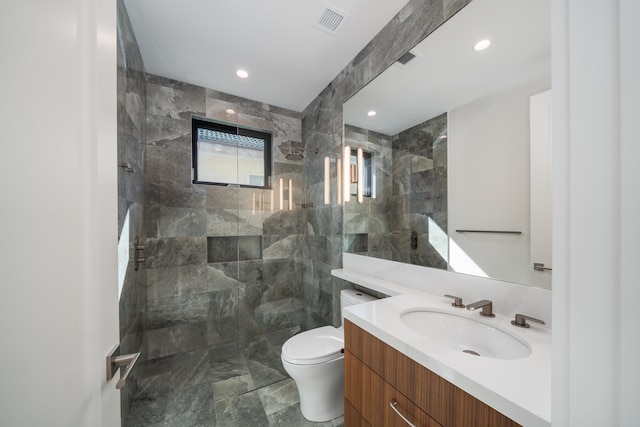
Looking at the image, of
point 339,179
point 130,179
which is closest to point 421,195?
point 339,179

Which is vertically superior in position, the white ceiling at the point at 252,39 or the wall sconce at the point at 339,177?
the white ceiling at the point at 252,39

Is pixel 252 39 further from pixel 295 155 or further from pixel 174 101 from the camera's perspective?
pixel 295 155

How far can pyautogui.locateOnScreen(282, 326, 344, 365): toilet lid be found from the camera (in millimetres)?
1405

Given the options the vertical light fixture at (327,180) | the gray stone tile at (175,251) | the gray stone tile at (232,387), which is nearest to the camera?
the gray stone tile at (232,387)

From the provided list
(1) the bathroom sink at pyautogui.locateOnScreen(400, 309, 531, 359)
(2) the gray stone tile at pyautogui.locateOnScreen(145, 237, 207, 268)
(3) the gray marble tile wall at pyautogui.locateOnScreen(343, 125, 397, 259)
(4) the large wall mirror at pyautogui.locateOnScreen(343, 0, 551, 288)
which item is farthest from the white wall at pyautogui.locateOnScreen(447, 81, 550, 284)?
(2) the gray stone tile at pyautogui.locateOnScreen(145, 237, 207, 268)

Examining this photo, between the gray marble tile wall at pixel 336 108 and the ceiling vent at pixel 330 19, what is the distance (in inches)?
11.5

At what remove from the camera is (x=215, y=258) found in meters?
2.27

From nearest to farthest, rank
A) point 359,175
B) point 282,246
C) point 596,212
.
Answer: point 596,212
point 359,175
point 282,246

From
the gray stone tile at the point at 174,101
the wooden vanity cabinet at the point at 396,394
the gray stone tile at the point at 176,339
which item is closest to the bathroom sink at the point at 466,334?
the wooden vanity cabinet at the point at 396,394

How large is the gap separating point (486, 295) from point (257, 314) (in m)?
2.11

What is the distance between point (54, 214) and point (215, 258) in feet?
6.50

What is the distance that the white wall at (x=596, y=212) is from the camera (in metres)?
0.25

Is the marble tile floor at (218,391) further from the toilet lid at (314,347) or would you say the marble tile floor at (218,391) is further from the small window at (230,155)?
the small window at (230,155)

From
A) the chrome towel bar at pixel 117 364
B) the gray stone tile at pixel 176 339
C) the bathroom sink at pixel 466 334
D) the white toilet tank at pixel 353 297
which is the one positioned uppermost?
the chrome towel bar at pixel 117 364
